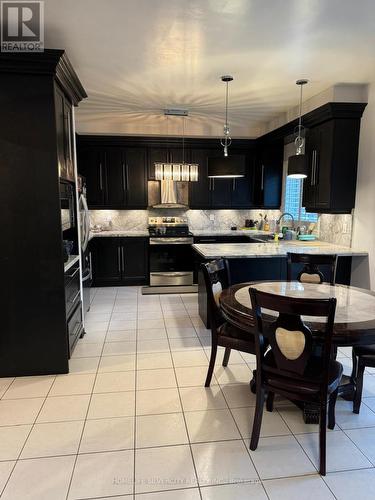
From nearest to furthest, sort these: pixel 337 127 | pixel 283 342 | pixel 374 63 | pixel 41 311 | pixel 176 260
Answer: pixel 283 342
pixel 41 311
pixel 374 63
pixel 337 127
pixel 176 260

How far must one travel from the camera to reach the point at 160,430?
220 centimetres

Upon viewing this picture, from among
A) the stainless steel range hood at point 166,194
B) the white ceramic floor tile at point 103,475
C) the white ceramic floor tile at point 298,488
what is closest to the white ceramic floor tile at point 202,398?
the white ceramic floor tile at point 103,475

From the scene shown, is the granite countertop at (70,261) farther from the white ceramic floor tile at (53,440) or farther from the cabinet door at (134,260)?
the cabinet door at (134,260)

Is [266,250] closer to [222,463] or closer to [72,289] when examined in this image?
[72,289]

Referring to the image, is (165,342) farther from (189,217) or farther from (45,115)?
(189,217)

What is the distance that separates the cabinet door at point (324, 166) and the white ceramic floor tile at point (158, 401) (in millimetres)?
2814

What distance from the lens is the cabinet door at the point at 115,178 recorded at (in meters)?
5.89

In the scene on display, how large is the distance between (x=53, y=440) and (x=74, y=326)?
1.27 meters

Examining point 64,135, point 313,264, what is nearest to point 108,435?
point 313,264

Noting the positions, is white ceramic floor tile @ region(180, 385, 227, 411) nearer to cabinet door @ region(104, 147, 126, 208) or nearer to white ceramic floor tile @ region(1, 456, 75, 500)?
white ceramic floor tile @ region(1, 456, 75, 500)

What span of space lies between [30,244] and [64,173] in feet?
2.36

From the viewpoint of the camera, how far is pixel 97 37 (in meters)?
2.78

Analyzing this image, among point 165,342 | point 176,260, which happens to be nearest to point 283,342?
point 165,342

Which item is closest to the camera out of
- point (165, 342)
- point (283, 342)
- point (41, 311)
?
point (283, 342)
